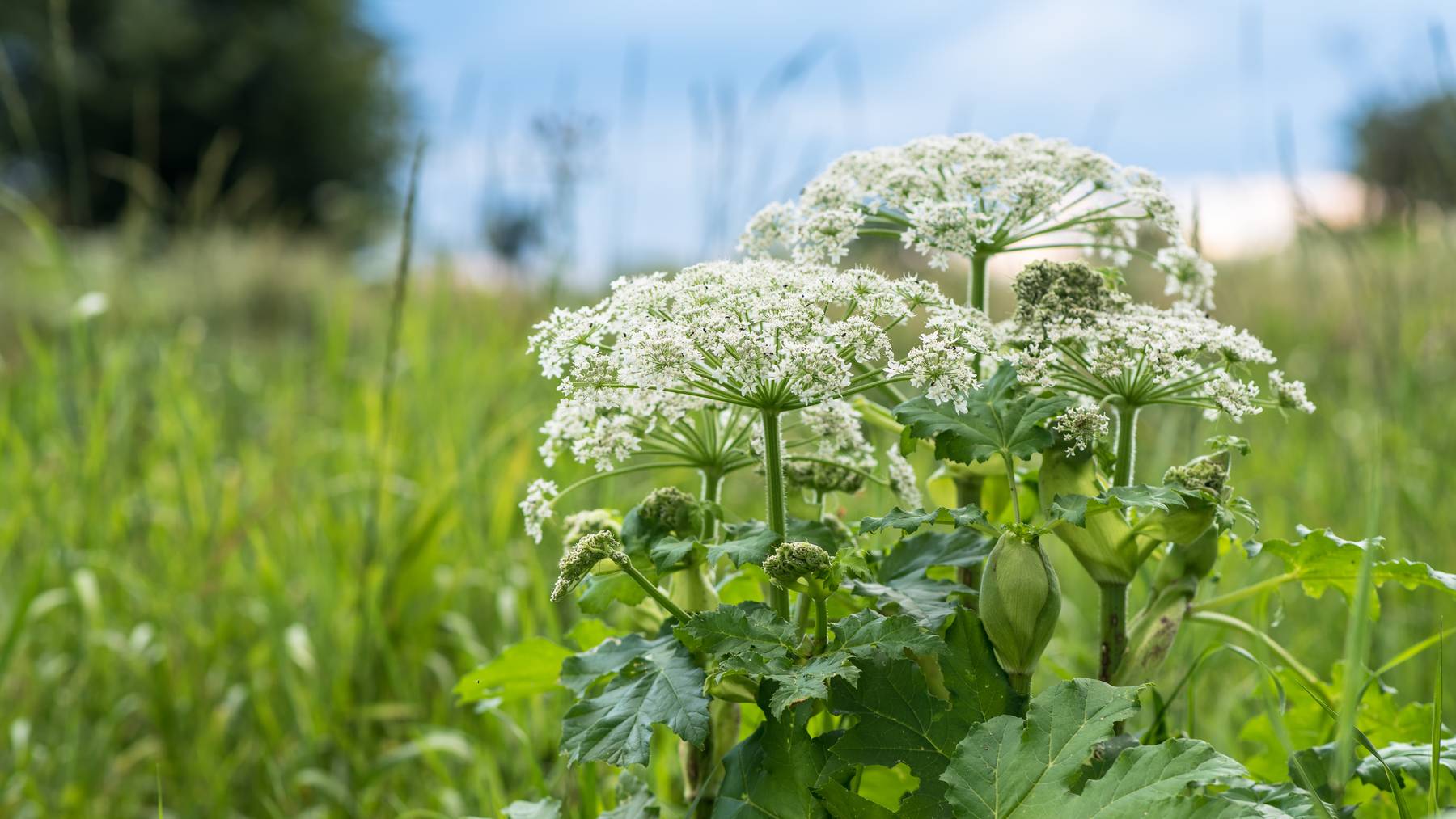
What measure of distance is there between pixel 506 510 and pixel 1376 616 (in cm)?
246

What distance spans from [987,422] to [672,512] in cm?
40

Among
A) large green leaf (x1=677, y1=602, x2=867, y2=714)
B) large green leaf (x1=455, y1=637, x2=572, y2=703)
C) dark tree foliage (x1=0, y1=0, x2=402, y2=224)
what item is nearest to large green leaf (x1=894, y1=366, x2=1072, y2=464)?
large green leaf (x1=677, y1=602, x2=867, y2=714)

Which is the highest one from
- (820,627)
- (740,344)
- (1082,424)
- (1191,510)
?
(740,344)

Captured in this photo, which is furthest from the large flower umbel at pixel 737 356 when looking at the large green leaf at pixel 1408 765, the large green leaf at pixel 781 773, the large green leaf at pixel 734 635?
the large green leaf at pixel 1408 765

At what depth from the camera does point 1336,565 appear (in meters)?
1.38

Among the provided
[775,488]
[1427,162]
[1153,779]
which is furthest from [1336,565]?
[1427,162]

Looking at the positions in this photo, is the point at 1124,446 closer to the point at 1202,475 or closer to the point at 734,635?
the point at 1202,475

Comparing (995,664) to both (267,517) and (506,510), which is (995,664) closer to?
(506,510)

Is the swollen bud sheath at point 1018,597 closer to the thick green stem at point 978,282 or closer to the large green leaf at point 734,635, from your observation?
the large green leaf at point 734,635

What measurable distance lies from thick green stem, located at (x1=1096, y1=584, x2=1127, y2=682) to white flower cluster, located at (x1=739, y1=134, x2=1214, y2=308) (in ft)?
1.54

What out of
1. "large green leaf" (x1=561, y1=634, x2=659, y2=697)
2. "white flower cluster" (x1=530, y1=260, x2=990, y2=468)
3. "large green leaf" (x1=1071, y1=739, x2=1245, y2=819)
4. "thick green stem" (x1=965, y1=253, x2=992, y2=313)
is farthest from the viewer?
"thick green stem" (x1=965, y1=253, x2=992, y2=313)

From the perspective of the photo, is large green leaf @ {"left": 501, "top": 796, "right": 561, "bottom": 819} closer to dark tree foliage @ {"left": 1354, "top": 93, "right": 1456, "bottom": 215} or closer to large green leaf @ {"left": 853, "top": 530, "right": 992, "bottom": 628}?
large green leaf @ {"left": 853, "top": 530, "right": 992, "bottom": 628}

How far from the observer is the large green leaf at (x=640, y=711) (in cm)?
117

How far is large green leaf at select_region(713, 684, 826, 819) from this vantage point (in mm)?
1233
